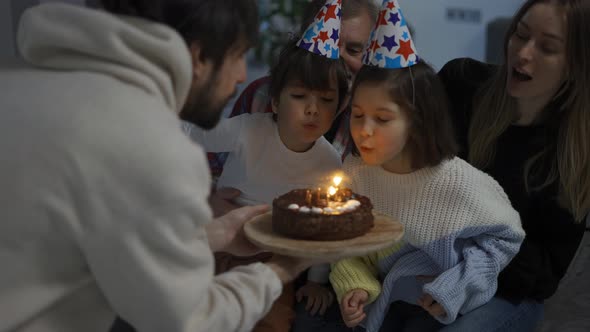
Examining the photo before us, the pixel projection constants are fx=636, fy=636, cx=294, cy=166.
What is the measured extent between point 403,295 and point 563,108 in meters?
0.74

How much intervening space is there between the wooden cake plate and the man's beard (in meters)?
0.26

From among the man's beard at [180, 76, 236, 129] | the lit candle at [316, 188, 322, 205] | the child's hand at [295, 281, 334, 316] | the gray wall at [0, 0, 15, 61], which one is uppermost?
the man's beard at [180, 76, 236, 129]

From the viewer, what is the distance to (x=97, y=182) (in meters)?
0.96

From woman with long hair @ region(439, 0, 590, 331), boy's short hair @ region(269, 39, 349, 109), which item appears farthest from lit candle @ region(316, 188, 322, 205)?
woman with long hair @ region(439, 0, 590, 331)

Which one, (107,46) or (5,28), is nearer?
(107,46)

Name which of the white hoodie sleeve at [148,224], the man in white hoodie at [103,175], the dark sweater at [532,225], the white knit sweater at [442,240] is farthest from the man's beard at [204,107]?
the dark sweater at [532,225]

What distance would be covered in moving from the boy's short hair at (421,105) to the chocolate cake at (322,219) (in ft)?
1.07

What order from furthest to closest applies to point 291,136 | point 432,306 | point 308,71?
point 291,136, point 308,71, point 432,306

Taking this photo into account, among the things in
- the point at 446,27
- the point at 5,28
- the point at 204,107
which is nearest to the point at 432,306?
the point at 204,107

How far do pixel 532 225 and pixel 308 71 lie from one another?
2.70 feet

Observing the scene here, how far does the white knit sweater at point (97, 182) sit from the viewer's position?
964mm

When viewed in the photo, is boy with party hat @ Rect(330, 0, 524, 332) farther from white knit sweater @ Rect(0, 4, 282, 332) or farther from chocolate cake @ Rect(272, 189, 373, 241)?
white knit sweater @ Rect(0, 4, 282, 332)

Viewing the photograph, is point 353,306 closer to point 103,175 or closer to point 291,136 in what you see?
point 291,136

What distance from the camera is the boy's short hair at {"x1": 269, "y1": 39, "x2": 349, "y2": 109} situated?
1.76 m
